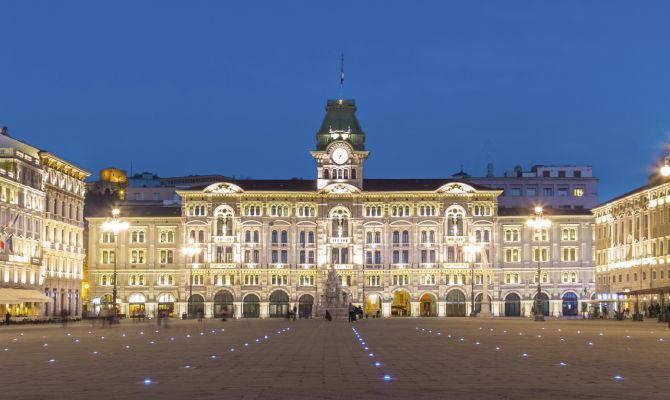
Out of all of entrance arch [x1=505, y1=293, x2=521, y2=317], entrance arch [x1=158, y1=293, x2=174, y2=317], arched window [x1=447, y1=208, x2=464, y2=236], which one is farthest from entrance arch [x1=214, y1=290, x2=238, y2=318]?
entrance arch [x1=505, y1=293, x2=521, y2=317]

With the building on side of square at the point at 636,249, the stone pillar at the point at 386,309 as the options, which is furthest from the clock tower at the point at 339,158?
the building on side of square at the point at 636,249

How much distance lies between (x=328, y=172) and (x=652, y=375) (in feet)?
431

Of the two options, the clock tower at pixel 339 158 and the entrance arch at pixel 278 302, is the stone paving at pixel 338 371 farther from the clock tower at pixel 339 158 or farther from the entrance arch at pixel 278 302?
the clock tower at pixel 339 158

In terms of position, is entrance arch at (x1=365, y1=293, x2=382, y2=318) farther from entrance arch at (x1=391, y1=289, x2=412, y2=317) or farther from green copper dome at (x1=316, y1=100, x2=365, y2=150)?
green copper dome at (x1=316, y1=100, x2=365, y2=150)

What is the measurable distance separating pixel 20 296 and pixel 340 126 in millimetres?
73540

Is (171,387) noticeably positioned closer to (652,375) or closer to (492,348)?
(652,375)

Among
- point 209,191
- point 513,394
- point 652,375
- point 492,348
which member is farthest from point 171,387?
point 209,191

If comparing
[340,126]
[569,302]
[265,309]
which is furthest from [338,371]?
[340,126]

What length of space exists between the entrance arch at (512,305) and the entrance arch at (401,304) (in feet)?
45.1

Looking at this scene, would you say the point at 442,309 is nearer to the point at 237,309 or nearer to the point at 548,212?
the point at 548,212

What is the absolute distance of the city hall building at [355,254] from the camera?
6137 inches

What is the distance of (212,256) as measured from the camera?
15675 cm

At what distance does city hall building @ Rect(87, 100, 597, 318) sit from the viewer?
511 feet

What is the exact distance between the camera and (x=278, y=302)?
156 metres
